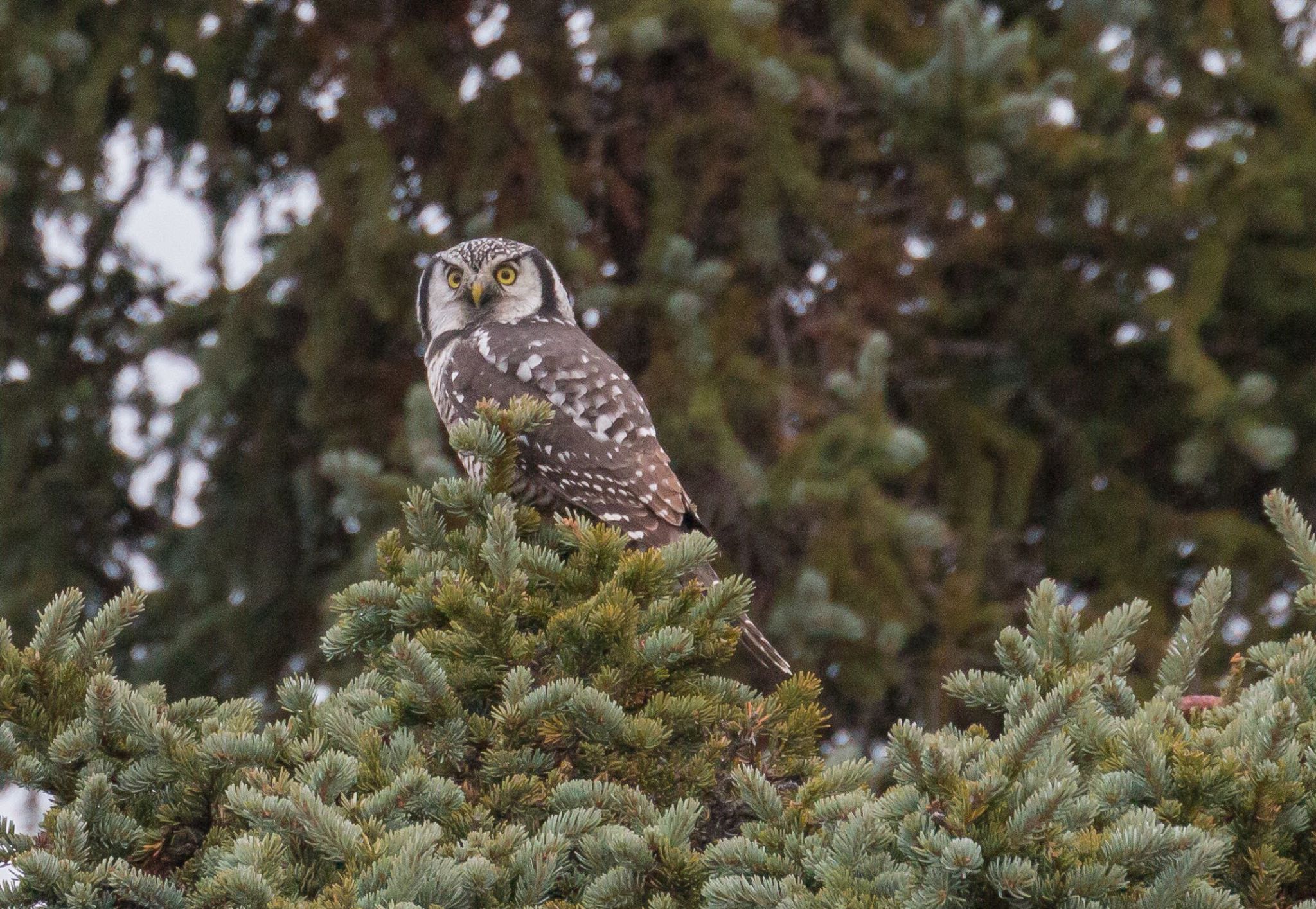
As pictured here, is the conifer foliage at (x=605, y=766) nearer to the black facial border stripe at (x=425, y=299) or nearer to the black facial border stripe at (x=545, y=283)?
the black facial border stripe at (x=545, y=283)

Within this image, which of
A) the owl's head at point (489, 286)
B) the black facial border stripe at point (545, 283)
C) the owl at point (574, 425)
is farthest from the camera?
the black facial border stripe at point (545, 283)

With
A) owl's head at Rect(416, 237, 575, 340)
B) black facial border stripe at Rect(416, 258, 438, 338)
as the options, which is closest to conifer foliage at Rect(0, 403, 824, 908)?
owl's head at Rect(416, 237, 575, 340)

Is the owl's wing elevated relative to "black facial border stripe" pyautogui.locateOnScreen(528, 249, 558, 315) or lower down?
lower down

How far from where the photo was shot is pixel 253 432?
23.2 feet

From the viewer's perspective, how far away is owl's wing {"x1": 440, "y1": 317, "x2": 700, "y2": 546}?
4023mm

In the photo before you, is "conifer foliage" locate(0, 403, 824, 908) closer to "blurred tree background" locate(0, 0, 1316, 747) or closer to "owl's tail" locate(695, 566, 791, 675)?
Answer: "owl's tail" locate(695, 566, 791, 675)

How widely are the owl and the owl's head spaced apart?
8 cm

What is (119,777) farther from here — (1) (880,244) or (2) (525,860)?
(1) (880,244)

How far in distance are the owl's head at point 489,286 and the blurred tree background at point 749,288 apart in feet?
1.85

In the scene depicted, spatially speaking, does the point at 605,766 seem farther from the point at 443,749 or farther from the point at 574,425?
the point at 574,425

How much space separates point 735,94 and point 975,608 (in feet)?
8.01

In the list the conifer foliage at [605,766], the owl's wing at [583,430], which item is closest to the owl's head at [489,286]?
the owl's wing at [583,430]

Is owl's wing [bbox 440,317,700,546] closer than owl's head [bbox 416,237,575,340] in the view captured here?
Yes

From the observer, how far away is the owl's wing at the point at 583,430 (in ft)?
13.2
